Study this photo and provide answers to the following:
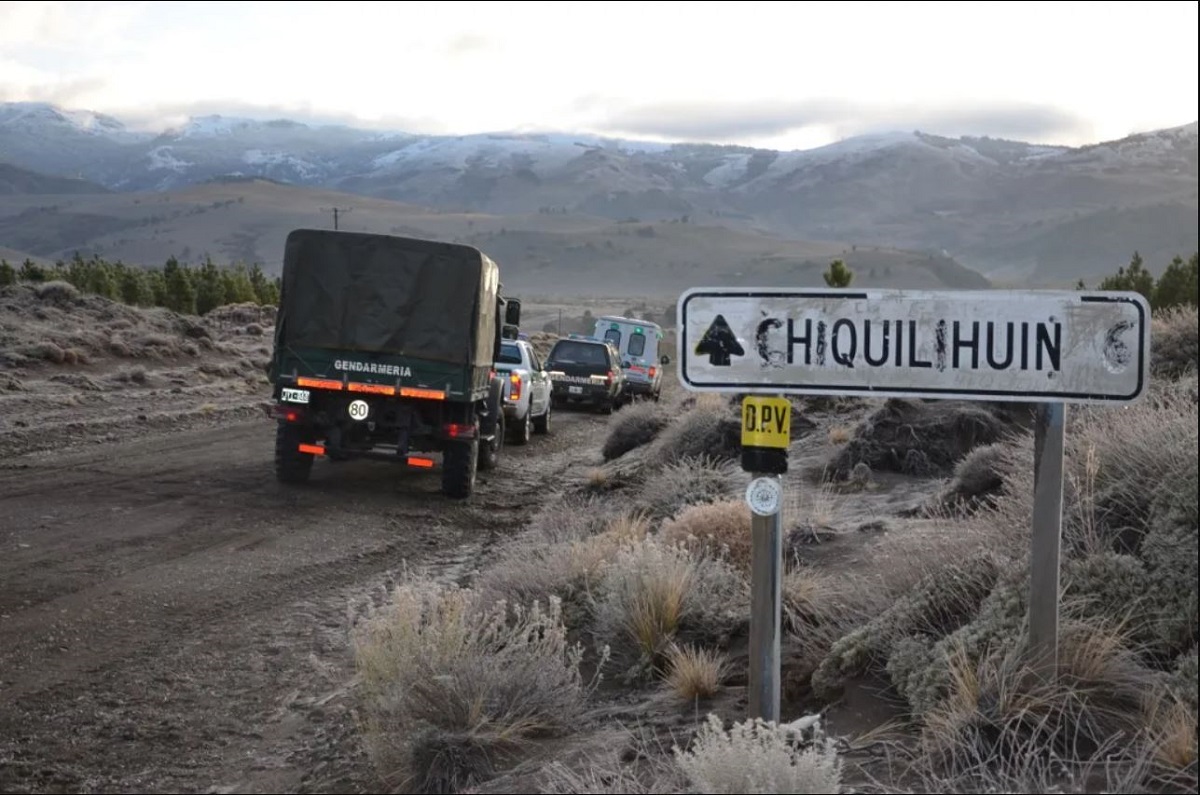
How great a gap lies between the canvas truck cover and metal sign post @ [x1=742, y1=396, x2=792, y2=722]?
9993 millimetres

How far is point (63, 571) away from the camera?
951 centimetres

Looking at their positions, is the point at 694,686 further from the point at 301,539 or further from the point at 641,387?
the point at 641,387

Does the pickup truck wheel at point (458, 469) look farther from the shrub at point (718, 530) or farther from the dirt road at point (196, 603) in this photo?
the shrub at point (718, 530)

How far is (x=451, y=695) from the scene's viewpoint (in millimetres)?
5715

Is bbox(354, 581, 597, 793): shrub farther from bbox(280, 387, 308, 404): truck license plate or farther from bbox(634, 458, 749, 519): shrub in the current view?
→ bbox(280, 387, 308, 404): truck license plate

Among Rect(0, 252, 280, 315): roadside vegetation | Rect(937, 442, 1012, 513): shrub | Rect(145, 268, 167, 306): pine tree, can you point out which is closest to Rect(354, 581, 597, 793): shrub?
Rect(937, 442, 1012, 513): shrub

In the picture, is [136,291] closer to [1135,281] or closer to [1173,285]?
[1135,281]

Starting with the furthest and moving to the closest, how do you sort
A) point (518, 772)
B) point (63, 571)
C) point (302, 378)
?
point (302, 378) < point (63, 571) < point (518, 772)

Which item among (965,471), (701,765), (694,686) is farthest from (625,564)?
(965,471)

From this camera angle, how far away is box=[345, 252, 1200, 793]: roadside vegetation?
4.29 m

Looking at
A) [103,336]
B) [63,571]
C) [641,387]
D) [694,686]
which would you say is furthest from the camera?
[641,387]

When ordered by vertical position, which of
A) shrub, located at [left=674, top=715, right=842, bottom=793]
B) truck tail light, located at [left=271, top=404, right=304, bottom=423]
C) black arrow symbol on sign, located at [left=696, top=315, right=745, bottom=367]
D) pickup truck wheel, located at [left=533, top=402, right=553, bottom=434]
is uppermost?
black arrow symbol on sign, located at [left=696, top=315, right=745, bottom=367]

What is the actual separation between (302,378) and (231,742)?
8484 millimetres

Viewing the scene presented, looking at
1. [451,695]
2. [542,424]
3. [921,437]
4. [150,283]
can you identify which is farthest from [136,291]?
[451,695]
